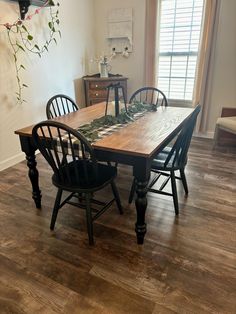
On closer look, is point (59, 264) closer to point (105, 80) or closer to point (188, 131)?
point (188, 131)

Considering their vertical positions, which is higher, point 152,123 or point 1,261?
point 152,123

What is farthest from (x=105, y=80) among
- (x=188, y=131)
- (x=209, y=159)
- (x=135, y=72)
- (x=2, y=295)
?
(x=2, y=295)

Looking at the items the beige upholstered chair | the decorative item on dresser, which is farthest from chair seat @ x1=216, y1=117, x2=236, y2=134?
the decorative item on dresser

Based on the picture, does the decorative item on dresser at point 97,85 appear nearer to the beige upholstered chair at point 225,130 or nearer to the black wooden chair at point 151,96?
the black wooden chair at point 151,96

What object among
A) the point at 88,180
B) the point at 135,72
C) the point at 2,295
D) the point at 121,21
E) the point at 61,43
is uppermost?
the point at 121,21

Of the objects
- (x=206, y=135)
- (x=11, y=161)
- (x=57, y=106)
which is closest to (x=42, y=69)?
(x=57, y=106)

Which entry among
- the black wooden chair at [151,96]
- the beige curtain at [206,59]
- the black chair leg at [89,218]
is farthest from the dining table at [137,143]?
the beige curtain at [206,59]

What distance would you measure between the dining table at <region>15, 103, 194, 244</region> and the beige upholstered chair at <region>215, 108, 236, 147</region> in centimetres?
119

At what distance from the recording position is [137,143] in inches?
60.1

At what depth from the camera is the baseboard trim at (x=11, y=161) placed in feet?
9.36

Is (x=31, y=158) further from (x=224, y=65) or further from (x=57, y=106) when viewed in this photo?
(x=224, y=65)

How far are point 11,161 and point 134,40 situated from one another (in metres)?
2.67

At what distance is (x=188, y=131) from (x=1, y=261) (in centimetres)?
160

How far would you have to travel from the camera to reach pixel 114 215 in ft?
6.59
